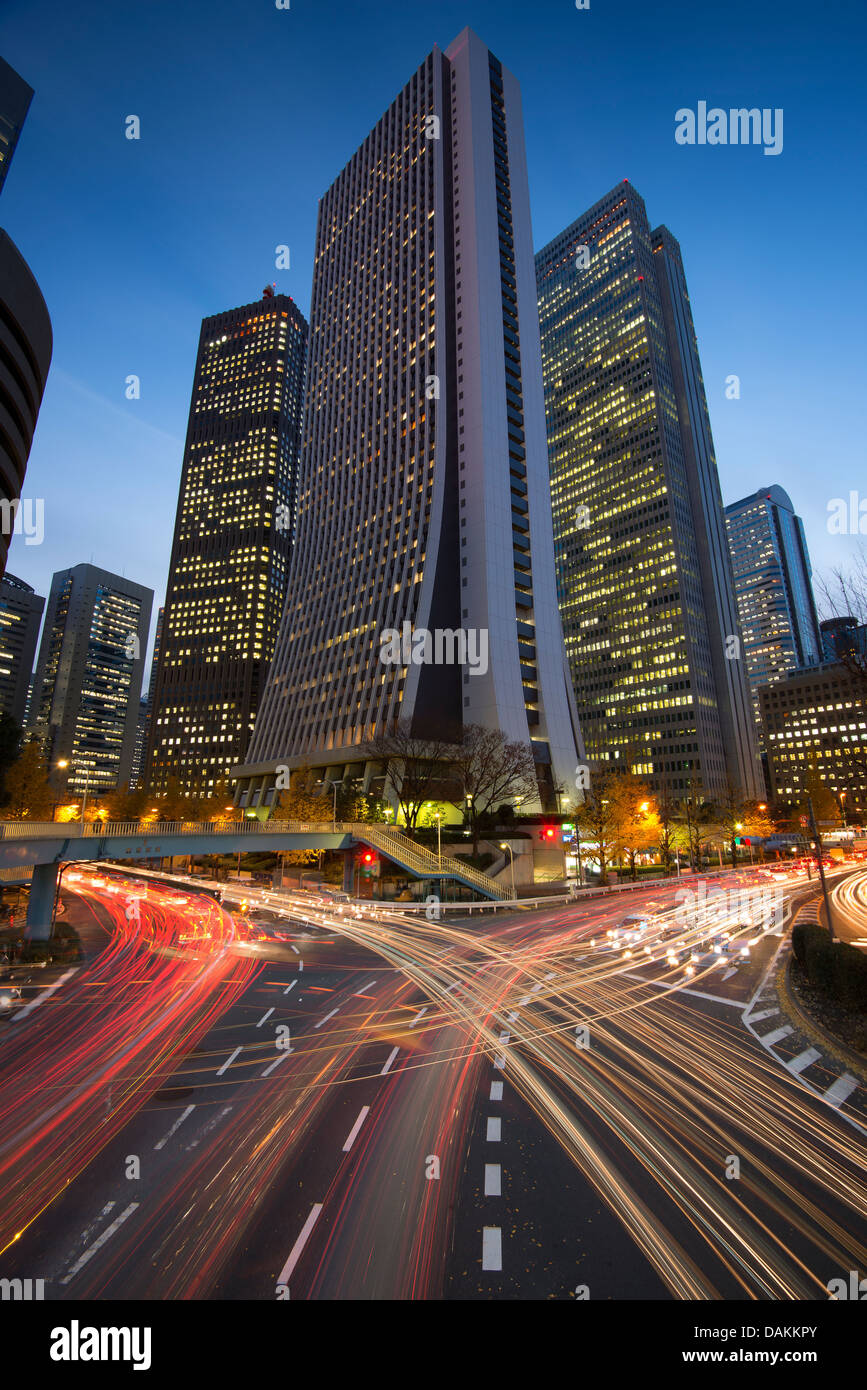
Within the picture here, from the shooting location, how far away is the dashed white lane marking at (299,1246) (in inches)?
259

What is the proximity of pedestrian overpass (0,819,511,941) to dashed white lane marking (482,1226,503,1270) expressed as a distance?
2403 centimetres

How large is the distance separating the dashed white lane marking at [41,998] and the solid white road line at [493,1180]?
1606cm

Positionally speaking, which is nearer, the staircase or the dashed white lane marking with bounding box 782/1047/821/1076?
the dashed white lane marking with bounding box 782/1047/821/1076

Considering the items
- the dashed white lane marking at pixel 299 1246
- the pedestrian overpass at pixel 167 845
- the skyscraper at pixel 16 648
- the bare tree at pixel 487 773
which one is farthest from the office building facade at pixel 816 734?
the skyscraper at pixel 16 648

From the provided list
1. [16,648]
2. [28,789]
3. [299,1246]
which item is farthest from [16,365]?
[16,648]

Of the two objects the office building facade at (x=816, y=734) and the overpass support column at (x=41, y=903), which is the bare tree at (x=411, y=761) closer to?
the overpass support column at (x=41, y=903)

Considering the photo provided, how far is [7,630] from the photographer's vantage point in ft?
588

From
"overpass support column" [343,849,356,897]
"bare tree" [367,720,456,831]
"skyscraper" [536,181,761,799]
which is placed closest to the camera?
"overpass support column" [343,849,356,897]

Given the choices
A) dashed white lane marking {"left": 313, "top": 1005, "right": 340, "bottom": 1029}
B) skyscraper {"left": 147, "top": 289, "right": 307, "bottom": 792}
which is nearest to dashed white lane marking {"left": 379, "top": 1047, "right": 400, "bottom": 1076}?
dashed white lane marking {"left": 313, "top": 1005, "right": 340, "bottom": 1029}

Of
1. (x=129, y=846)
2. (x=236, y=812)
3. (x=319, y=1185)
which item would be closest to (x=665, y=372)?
(x=236, y=812)

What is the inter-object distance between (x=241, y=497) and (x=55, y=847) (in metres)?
167

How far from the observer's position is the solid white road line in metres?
8.31

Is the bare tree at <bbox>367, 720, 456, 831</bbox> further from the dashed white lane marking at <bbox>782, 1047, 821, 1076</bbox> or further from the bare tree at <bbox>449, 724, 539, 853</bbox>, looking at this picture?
the dashed white lane marking at <bbox>782, 1047, 821, 1076</bbox>
